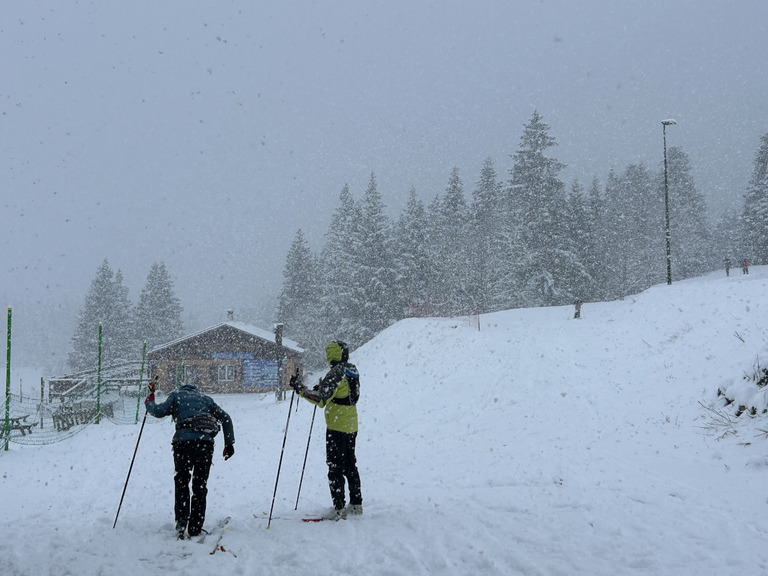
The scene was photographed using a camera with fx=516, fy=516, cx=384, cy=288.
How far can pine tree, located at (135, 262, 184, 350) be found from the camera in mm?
57625

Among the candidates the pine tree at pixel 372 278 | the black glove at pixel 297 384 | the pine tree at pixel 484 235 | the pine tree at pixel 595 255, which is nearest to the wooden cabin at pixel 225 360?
the pine tree at pixel 372 278

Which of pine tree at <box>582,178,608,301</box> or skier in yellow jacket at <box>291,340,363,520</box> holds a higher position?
pine tree at <box>582,178,608,301</box>

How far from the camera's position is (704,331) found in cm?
1694

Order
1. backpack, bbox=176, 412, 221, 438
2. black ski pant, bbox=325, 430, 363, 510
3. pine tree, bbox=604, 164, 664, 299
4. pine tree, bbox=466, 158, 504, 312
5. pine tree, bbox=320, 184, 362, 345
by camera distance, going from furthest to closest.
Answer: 1. pine tree, bbox=604, 164, 664, 299
2. pine tree, bbox=466, 158, 504, 312
3. pine tree, bbox=320, 184, 362, 345
4. black ski pant, bbox=325, 430, 363, 510
5. backpack, bbox=176, 412, 221, 438

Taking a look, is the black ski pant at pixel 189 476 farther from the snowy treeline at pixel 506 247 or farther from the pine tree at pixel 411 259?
the pine tree at pixel 411 259

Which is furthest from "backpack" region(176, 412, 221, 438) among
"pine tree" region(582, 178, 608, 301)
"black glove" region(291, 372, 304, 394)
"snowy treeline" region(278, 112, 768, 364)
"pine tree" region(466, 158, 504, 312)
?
"pine tree" region(582, 178, 608, 301)

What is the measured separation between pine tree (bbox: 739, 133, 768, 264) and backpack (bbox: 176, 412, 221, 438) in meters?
→ 55.3

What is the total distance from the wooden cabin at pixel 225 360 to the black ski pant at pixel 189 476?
36.0m

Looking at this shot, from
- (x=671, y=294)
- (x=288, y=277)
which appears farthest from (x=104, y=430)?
(x=288, y=277)

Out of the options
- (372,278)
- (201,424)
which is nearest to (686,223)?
(372,278)

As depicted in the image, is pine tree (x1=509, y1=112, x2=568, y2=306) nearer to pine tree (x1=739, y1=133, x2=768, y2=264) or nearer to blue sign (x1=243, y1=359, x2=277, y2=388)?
pine tree (x1=739, y1=133, x2=768, y2=264)

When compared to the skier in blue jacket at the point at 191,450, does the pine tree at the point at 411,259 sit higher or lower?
higher

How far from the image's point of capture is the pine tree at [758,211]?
48.3m

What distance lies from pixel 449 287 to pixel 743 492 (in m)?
45.0
